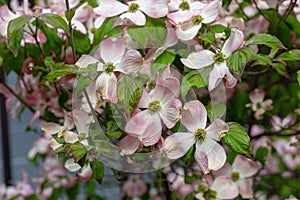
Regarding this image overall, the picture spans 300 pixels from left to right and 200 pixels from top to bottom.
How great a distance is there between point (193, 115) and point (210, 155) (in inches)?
1.8

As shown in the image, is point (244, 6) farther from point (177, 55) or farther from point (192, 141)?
point (192, 141)

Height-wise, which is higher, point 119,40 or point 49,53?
point 119,40

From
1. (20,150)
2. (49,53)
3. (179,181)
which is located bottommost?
(20,150)

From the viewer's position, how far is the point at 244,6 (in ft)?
2.81

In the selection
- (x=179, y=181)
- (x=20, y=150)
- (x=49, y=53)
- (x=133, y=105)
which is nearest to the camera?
(x=133, y=105)

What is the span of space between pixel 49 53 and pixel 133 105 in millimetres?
274

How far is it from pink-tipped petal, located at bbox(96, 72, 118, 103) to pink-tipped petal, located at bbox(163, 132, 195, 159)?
7 cm

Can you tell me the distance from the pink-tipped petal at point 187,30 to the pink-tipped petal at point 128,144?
13 cm

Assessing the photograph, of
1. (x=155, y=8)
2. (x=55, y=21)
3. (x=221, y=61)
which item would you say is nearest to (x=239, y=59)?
(x=221, y=61)

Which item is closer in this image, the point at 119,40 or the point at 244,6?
the point at 119,40

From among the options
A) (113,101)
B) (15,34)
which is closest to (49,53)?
(15,34)

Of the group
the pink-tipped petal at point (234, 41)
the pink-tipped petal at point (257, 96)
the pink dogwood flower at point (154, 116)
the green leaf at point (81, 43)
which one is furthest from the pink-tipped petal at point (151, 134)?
the pink-tipped petal at point (257, 96)

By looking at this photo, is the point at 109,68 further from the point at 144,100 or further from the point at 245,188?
the point at 245,188

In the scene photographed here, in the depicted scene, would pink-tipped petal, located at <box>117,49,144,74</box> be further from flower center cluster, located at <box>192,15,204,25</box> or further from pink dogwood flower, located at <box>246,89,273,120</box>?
pink dogwood flower, located at <box>246,89,273,120</box>
